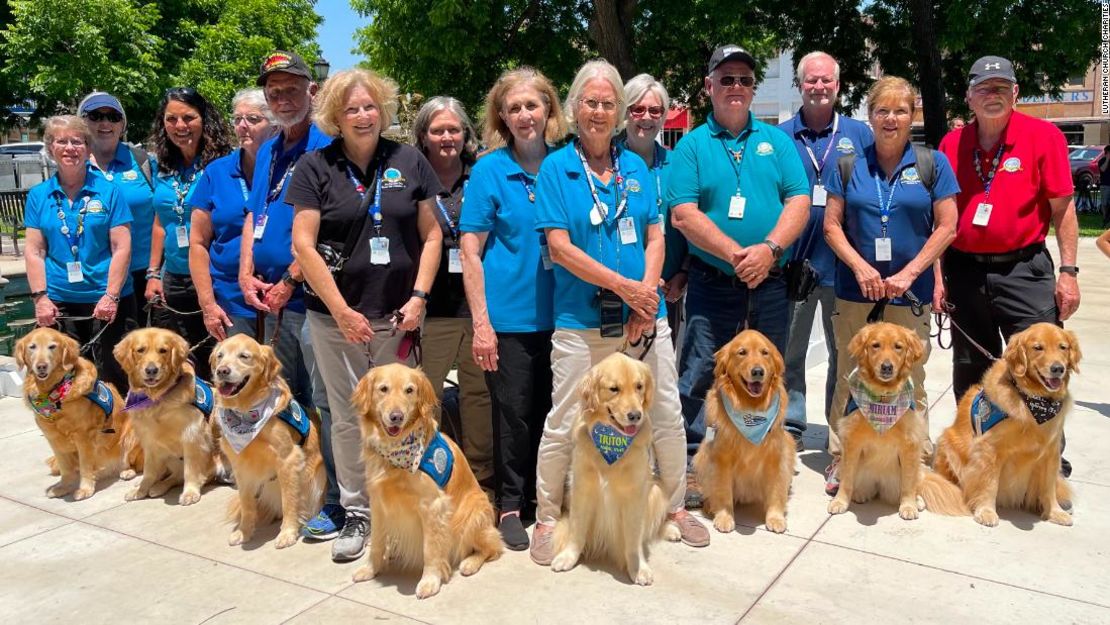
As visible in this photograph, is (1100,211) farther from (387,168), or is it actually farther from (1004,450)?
(387,168)

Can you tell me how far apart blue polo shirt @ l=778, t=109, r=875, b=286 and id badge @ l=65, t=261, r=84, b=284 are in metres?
4.52

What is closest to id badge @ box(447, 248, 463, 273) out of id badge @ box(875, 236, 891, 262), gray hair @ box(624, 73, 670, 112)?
gray hair @ box(624, 73, 670, 112)

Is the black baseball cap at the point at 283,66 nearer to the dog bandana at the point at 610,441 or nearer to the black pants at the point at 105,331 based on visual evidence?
the black pants at the point at 105,331

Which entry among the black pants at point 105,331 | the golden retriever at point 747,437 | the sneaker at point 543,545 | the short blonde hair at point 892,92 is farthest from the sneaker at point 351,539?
the short blonde hair at point 892,92

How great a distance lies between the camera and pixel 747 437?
4.19m

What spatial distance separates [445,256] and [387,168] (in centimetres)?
72

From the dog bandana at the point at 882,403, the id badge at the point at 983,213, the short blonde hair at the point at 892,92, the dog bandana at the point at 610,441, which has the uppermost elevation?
the short blonde hair at the point at 892,92

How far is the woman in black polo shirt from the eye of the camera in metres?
3.76

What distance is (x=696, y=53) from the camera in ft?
58.3

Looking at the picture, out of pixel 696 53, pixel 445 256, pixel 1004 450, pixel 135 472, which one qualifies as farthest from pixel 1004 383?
pixel 696 53

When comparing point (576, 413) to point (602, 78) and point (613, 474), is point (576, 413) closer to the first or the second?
point (613, 474)

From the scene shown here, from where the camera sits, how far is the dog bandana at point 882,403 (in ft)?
14.0

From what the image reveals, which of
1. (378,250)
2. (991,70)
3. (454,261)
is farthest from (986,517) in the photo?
(378,250)

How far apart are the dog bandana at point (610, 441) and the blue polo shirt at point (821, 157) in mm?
2022
